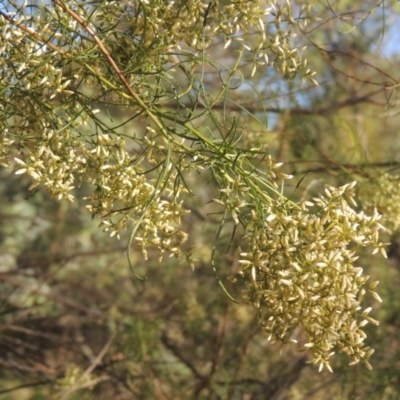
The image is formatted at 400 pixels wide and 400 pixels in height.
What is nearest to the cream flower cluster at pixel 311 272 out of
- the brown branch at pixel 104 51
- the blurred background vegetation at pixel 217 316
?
the brown branch at pixel 104 51

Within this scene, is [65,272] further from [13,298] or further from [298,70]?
[298,70]

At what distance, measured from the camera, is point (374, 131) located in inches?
199

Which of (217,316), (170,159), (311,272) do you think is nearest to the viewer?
(311,272)

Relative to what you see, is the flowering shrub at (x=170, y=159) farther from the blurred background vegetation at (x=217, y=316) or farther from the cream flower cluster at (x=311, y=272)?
the blurred background vegetation at (x=217, y=316)

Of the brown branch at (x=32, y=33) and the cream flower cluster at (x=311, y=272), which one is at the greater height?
the brown branch at (x=32, y=33)

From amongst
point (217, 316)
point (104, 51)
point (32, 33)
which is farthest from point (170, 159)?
point (217, 316)

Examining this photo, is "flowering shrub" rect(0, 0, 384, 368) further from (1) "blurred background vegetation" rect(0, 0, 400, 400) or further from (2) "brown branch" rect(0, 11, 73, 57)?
(1) "blurred background vegetation" rect(0, 0, 400, 400)

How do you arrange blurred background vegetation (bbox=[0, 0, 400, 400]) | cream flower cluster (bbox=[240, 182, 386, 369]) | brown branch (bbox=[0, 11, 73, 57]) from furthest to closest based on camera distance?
blurred background vegetation (bbox=[0, 0, 400, 400]), brown branch (bbox=[0, 11, 73, 57]), cream flower cluster (bbox=[240, 182, 386, 369])

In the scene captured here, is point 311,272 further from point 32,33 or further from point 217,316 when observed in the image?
point 217,316

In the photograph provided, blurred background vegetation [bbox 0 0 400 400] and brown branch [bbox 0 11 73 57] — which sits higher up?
blurred background vegetation [bbox 0 0 400 400]

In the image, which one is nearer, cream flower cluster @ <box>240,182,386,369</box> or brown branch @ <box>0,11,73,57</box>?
cream flower cluster @ <box>240,182,386,369</box>

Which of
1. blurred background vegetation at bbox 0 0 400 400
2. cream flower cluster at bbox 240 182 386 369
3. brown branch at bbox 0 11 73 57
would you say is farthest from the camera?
blurred background vegetation at bbox 0 0 400 400

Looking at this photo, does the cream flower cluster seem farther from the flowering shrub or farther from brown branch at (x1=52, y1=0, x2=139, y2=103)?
brown branch at (x1=52, y1=0, x2=139, y2=103)

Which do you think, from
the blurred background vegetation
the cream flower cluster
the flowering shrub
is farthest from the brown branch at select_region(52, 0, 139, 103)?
the blurred background vegetation
